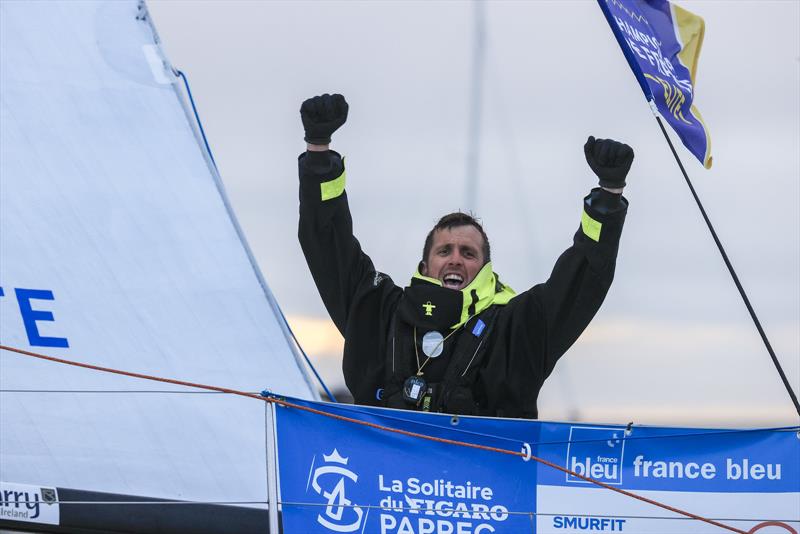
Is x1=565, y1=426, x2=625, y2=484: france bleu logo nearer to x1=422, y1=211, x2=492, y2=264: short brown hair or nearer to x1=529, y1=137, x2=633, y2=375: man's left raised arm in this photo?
x1=529, y1=137, x2=633, y2=375: man's left raised arm

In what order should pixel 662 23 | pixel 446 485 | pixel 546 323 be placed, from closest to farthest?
1. pixel 446 485
2. pixel 546 323
3. pixel 662 23

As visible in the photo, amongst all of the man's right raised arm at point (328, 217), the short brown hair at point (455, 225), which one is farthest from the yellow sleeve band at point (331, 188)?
the short brown hair at point (455, 225)

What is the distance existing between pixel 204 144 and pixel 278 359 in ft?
2.32

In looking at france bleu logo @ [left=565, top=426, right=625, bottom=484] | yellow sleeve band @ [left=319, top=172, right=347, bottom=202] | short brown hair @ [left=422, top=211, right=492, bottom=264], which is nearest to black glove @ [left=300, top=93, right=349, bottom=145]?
yellow sleeve band @ [left=319, top=172, right=347, bottom=202]

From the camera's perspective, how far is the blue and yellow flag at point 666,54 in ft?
12.8

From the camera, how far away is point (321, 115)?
352 cm

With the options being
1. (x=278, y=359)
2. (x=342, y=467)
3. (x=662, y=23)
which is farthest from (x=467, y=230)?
(x=662, y=23)

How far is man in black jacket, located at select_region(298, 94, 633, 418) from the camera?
340 centimetres

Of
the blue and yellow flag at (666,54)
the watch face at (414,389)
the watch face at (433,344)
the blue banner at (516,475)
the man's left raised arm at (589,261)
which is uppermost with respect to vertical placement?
the blue and yellow flag at (666,54)

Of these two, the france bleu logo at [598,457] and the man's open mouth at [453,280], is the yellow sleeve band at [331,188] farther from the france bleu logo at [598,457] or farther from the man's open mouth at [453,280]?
the france bleu logo at [598,457]

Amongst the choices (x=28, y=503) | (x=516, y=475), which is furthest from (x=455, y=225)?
(x=28, y=503)

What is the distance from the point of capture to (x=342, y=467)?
3086mm

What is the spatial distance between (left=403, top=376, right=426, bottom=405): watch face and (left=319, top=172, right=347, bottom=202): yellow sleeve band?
0.58 m

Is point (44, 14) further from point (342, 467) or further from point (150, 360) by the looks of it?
point (342, 467)
